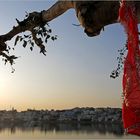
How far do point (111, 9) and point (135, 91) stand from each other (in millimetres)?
1185

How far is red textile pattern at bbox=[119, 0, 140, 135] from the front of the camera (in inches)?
177

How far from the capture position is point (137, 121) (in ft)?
15.0

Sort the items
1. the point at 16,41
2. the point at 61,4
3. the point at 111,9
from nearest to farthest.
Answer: the point at 111,9 < the point at 61,4 < the point at 16,41

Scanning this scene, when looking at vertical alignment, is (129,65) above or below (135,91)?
above

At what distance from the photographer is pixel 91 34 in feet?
19.1

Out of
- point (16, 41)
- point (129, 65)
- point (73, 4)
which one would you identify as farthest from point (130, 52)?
point (16, 41)

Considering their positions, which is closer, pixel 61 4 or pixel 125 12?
pixel 125 12

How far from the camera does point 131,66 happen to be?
14.9 feet

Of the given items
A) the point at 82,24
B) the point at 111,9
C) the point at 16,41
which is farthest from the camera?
the point at 16,41

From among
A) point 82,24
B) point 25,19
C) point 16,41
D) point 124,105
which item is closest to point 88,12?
point 82,24

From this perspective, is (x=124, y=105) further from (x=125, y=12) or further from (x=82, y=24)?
(x=82, y=24)

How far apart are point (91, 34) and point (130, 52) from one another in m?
1.35

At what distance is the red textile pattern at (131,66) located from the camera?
4500mm

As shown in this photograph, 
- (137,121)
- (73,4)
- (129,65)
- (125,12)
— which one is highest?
(73,4)
